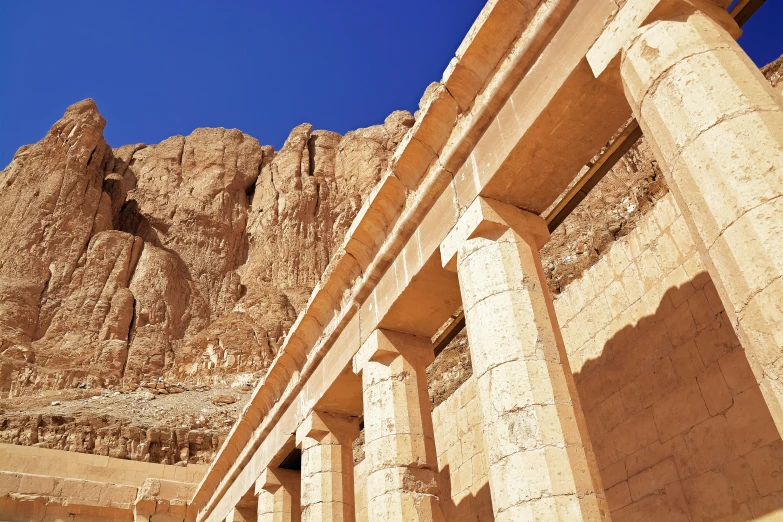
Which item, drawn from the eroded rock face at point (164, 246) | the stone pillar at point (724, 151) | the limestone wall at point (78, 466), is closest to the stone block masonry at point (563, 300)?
the stone pillar at point (724, 151)

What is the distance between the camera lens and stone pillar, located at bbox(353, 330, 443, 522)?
582 centimetres

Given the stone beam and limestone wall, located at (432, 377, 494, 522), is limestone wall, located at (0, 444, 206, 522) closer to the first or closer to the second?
the stone beam

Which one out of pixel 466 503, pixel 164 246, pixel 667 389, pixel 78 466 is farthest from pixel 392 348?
pixel 164 246

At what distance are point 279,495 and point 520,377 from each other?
6.33 metres

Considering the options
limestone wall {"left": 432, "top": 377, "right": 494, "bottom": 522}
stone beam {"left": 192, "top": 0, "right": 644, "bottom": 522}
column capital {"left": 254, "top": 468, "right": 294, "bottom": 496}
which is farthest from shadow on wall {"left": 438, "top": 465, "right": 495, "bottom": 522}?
column capital {"left": 254, "top": 468, "right": 294, "bottom": 496}

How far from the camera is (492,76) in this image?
5.33 meters

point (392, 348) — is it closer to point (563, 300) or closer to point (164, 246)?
point (563, 300)

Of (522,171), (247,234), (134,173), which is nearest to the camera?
(522,171)

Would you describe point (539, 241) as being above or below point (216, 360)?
below

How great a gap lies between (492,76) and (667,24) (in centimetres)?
181

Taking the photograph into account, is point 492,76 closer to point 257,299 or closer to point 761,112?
point 761,112

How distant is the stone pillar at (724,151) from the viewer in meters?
2.80

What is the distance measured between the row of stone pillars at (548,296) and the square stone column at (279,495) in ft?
12.0

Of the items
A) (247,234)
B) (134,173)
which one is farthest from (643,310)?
(134,173)
